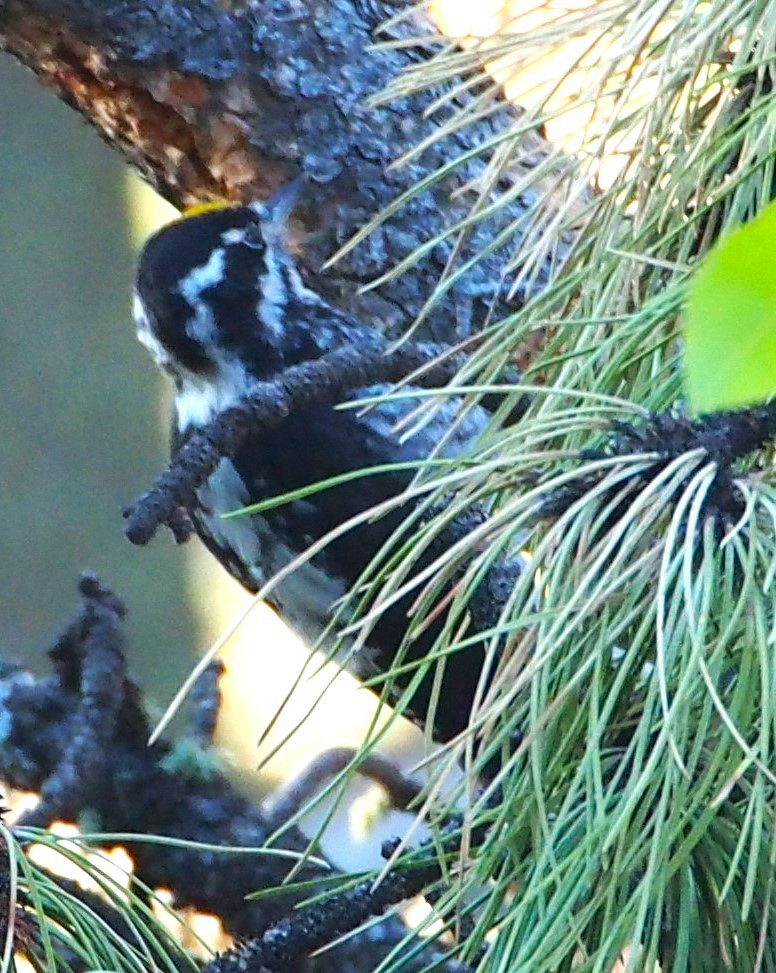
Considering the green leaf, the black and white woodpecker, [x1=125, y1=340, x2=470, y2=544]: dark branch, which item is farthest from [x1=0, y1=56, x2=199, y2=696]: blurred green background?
the green leaf

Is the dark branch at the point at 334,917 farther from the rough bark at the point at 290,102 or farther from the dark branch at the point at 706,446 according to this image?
the rough bark at the point at 290,102

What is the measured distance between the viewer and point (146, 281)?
3.25ft

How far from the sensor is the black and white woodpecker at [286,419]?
3.13 ft

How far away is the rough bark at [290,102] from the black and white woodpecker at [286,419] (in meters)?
0.04

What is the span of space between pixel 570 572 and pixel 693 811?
0.28ft

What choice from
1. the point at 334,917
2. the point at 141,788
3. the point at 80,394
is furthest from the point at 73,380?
the point at 334,917

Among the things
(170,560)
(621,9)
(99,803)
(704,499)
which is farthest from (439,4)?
(170,560)

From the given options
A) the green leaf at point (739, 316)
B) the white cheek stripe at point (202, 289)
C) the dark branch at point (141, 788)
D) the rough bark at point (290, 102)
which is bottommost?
the dark branch at point (141, 788)

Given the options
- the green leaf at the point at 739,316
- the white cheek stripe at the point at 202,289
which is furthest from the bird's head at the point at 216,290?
Answer: the green leaf at the point at 739,316

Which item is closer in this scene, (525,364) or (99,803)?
(99,803)

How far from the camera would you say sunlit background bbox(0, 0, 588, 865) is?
2.07 metres

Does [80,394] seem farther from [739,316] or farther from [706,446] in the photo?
[739,316]

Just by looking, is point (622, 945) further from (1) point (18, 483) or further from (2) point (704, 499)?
(1) point (18, 483)

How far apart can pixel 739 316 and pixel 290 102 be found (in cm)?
79
